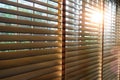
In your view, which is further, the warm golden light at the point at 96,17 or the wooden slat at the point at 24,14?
the warm golden light at the point at 96,17

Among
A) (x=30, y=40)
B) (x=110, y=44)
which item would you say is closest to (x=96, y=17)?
(x=110, y=44)

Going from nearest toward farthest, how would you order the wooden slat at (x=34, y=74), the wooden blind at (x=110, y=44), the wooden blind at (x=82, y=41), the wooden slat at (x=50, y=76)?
the wooden slat at (x=34, y=74) < the wooden slat at (x=50, y=76) < the wooden blind at (x=82, y=41) < the wooden blind at (x=110, y=44)

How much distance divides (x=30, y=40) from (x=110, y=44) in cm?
207

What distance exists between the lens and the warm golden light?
2757 millimetres

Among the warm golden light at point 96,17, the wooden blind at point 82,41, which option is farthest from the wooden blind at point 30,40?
the warm golden light at point 96,17

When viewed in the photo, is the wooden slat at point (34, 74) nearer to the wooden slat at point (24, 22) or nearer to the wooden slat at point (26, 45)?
the wooden slat at point (26, 45)

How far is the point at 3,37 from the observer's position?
1.30m

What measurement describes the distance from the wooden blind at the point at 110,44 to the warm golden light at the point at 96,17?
0.72 ft

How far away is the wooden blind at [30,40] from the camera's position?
1331 millimetres

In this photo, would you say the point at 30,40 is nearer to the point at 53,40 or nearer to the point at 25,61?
the point at 25,61

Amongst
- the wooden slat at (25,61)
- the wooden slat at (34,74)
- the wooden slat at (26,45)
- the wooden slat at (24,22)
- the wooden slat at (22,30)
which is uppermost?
the wooden slat at (24,22)

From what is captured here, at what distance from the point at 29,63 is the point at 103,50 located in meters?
1.70

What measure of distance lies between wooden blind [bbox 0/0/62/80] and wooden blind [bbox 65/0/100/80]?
23 cm

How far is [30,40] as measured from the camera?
5.07ft
